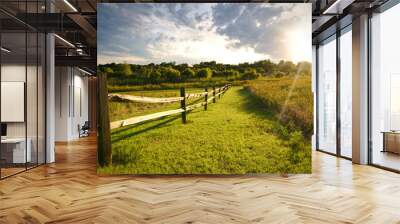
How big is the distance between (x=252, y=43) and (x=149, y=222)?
11.9ft

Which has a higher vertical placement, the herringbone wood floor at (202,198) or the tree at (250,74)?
the tree at (250,74)

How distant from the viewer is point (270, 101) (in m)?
6.16

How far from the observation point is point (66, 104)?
13.9 metres

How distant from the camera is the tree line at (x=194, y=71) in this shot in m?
6.09

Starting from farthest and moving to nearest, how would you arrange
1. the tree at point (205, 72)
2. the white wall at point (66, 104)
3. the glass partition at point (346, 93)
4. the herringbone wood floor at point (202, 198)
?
the white wall at point (66, 104)
the glass partition at point (346, 93)
the tree at point (205, 72)
the herringbone wood floor at point (202, 198)

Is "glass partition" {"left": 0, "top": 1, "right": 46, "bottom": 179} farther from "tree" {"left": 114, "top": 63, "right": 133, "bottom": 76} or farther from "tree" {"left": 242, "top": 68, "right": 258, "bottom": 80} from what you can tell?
"tree" {"left": 242, "top": 68, "right": 258, "bottom": 80}

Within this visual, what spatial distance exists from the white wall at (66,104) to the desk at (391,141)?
1087 cm

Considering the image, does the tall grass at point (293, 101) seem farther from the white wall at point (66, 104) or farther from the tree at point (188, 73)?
the white wall at point (66, 104)

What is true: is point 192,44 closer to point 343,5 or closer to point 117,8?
point 117,8

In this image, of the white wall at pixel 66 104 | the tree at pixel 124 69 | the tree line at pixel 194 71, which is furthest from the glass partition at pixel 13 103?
the white wall at pixel 66 104

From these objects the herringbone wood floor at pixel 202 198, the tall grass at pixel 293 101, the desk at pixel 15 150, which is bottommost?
the herringbone wood floor at pixel 202 198

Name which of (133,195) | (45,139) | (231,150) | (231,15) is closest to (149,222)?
(133,195)

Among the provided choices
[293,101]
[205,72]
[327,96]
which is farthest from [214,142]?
[327,96]

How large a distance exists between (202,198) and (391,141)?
13.8 feet
